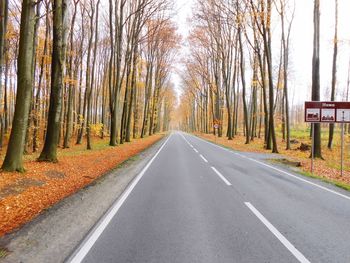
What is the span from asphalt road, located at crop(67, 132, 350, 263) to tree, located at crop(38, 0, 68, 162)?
218 inches

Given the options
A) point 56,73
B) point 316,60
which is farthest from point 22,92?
point 316,60

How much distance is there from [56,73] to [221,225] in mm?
10313

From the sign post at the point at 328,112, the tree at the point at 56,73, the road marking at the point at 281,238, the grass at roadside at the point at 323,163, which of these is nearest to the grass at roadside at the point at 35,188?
the tree at the point at 56,73

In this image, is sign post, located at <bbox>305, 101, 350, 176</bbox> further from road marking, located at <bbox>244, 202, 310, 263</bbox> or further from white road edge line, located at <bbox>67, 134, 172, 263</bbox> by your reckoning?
white road edge line, located at <bbox>67, 134, 172, 263</bbox>

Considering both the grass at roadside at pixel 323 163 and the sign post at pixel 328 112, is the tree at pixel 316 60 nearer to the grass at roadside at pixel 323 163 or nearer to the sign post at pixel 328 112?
the grass at roadside at pixel 323 163

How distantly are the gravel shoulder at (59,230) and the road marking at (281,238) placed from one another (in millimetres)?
3181

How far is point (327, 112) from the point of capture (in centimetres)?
1402

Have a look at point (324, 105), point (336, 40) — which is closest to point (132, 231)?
point (324, 105)

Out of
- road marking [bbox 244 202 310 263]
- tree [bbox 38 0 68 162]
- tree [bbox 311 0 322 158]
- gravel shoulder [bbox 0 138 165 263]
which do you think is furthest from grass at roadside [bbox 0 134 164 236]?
tree [bbox 311 0 322 158]

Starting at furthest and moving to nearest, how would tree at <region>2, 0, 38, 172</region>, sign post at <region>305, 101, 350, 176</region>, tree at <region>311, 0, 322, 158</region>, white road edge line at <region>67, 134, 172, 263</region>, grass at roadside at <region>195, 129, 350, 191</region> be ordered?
1. tree at <region>311, 0, 322, 158</region>
2. sign post at <region>305, 101, 350, 176</region>
3. grass at roadside at <region>195, 129, 350, 191</region>
4. tree at <region>2, 0, 38, 172</region>
5. white road edge line at <region>67, 134, 172, 263</region>

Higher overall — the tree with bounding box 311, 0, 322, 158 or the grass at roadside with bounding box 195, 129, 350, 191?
the tree with bounding box 311, 0, 322, 158

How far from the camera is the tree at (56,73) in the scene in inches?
508

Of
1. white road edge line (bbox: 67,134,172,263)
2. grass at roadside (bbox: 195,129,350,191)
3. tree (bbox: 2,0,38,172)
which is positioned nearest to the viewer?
white road edge line (bbox: 67,134,172,263)

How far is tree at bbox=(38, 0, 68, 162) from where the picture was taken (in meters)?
12.9
